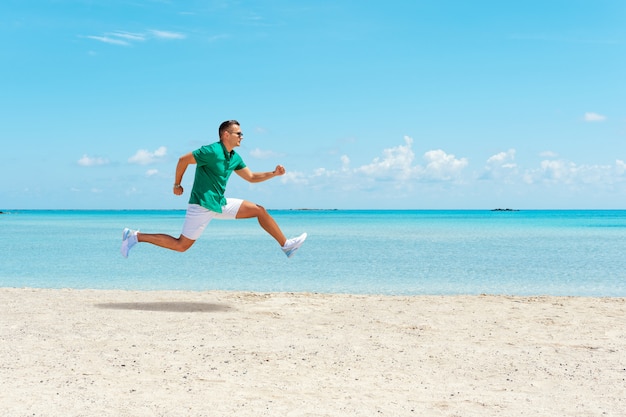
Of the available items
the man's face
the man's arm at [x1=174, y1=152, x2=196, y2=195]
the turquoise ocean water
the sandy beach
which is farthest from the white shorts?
the turquoise ocean water

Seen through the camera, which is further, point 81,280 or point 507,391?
point 81,280

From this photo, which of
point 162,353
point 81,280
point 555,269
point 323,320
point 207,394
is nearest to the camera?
point 207,394

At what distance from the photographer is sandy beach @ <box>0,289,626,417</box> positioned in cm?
437

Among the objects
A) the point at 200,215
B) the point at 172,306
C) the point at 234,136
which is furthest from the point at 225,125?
the point at 172,306

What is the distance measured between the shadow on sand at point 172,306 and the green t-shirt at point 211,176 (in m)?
1.53

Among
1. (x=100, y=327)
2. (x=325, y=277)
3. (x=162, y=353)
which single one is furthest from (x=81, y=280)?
(x=162, y=353)

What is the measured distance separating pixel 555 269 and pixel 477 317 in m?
11.2

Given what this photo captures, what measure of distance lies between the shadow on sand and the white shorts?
1116mm

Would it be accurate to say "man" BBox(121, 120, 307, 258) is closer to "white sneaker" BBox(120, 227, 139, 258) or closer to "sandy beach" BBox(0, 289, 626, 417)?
"white sneaker" BBox(120, 227, 139, 258)

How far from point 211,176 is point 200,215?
0.50m

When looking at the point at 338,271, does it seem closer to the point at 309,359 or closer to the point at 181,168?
the point at 181,168

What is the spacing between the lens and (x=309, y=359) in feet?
18.3

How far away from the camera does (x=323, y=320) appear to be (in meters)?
7.59

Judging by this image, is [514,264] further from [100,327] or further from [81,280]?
[100,327]
